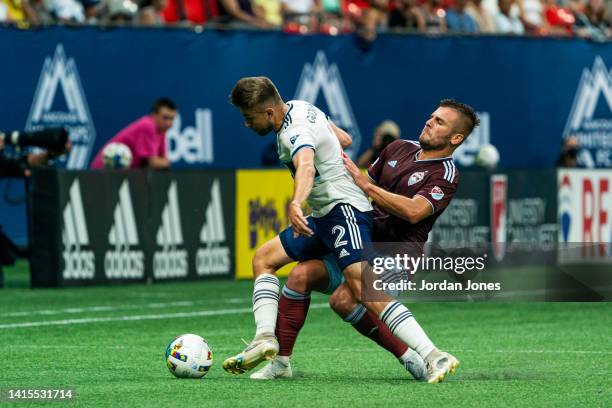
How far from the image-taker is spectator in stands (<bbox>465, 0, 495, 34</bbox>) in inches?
941

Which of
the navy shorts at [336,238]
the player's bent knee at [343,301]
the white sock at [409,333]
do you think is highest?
the navy shorts at [336,238]

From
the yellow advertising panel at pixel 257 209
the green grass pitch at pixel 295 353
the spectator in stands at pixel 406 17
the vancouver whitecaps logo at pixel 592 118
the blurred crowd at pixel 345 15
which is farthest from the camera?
the vancouver whitecaps logo at pixel 592 118

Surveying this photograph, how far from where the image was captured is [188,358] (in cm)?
936

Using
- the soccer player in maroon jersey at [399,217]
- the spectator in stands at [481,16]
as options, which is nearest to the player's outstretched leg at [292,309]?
the soccer player in maroon jersey at [399,217]

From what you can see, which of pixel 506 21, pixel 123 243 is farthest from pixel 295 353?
pixel 506 21

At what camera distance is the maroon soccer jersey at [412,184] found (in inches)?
367

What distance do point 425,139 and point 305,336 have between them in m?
3.47

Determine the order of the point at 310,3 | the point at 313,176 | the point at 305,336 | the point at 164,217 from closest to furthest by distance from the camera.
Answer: the point at 313,176 → the point at 305,336 → the point at 164,217 → the point at 310,3

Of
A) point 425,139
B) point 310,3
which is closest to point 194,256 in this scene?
point 310,3

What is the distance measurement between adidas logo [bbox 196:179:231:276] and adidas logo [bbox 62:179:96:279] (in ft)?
4.71

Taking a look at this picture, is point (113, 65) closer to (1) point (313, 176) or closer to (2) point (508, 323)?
(2) point (508, 323)

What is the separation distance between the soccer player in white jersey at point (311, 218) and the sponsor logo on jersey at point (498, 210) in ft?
34.1

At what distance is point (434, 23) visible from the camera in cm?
2309

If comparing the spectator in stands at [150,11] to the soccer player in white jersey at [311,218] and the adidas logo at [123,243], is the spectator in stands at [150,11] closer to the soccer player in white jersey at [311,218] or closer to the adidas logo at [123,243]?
the adidas logo at [123,243]
